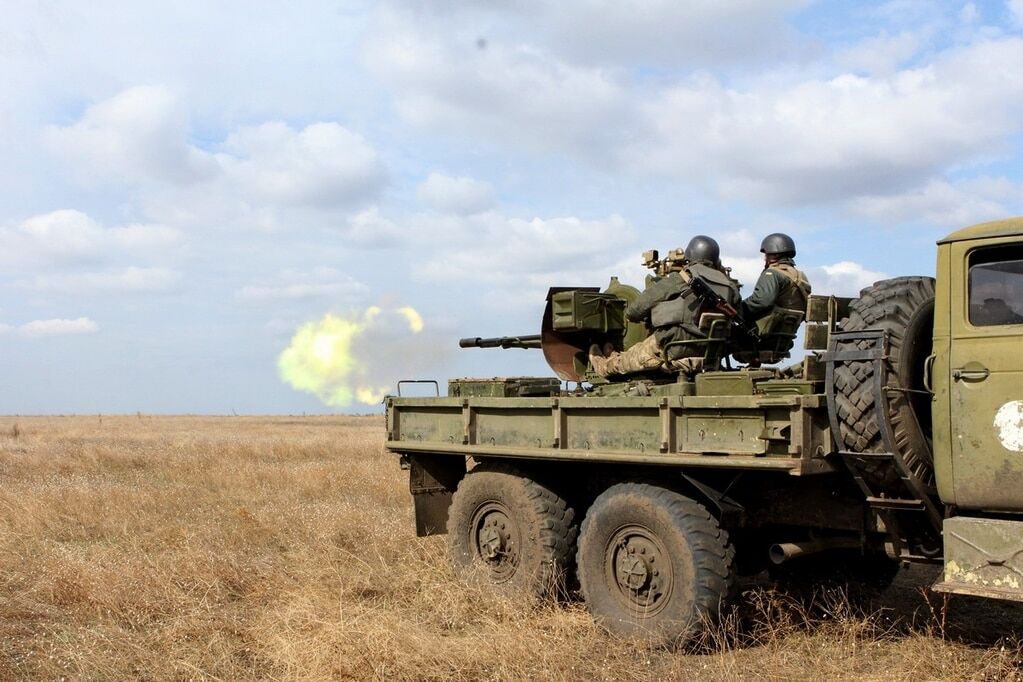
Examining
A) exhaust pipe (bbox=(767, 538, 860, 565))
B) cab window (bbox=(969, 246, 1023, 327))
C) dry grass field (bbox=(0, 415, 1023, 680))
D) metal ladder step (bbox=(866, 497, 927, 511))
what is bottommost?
dry grass field (bbox=(0, 415, 1023, 680))

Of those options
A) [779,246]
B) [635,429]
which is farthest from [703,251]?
[635,429]

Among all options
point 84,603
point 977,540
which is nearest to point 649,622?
point 977,540

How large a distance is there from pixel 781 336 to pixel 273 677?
4.62 m

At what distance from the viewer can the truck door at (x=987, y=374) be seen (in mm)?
5141

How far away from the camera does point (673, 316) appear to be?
765 centimetres

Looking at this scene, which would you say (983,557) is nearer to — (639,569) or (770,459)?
(770,459)

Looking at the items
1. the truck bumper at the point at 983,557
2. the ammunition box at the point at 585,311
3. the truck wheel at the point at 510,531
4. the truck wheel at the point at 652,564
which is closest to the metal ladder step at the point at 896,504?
the truck bumper at the point at 983,557

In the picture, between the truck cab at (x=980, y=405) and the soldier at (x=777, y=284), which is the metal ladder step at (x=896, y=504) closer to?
the truck cab at (x=980, y=405)

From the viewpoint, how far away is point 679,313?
300 inches

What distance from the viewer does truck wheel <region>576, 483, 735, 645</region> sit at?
623cm

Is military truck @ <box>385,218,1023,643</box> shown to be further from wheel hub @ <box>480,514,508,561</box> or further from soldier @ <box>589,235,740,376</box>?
soldier @ <box>589,235,740,376</box>

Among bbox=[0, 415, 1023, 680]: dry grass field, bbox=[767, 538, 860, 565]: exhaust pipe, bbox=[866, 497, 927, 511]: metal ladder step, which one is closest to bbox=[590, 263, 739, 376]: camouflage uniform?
bbox=[767, 538, 860, 565]: exhaust pipe

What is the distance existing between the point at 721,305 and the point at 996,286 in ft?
8.13

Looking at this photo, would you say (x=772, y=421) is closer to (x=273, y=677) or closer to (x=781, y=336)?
(x=781, y=336)
